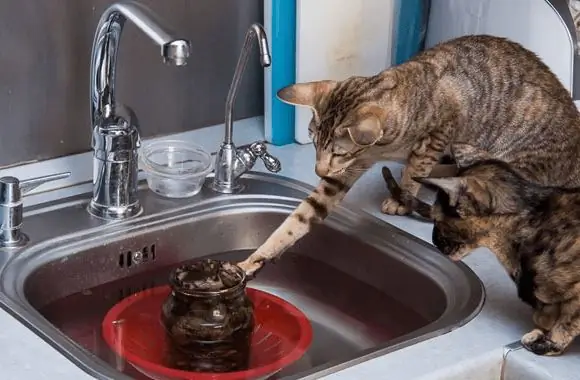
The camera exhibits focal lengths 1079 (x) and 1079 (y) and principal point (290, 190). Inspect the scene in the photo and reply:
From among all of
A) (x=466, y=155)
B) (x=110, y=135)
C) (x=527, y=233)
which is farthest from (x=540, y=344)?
(x=110, y=135)

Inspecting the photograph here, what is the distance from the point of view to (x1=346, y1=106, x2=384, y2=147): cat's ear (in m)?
1.42

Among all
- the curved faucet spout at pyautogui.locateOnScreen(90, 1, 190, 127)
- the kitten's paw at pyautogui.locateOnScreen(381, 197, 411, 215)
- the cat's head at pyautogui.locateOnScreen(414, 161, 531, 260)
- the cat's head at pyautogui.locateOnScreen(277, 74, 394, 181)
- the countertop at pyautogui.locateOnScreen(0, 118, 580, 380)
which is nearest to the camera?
the countertop at pyautogui.locateOnScreen(0, 118, 580, 380)

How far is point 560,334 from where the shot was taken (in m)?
1.20

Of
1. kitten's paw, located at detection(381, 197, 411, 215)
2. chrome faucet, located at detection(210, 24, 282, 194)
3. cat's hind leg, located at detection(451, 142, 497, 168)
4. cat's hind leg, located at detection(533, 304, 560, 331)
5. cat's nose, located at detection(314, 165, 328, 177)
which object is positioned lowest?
kitten's paw, located at detection(381, 197, 411, 215)

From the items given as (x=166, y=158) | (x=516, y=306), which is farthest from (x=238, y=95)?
(x=516, y=306)

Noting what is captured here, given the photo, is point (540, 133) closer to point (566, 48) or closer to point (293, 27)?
point (566, 48)

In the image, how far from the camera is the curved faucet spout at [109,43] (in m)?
1.34

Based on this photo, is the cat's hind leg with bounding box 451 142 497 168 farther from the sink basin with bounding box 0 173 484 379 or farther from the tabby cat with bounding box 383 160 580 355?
the sink basin with bounding box 0 173 484 379

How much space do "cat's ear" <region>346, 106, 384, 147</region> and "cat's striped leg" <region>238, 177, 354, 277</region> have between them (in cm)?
10

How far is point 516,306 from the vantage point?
1.32 meters

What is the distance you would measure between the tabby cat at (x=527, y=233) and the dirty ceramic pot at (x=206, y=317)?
28 cm

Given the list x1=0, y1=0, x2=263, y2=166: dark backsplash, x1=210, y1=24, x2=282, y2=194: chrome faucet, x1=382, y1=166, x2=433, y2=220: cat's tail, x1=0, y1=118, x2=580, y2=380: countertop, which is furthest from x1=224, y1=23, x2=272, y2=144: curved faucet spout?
x1=0, y1=118, x2=580, y2=380: countertop

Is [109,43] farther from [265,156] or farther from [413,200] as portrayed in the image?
[413,200]

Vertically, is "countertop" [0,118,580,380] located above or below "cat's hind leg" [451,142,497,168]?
below
